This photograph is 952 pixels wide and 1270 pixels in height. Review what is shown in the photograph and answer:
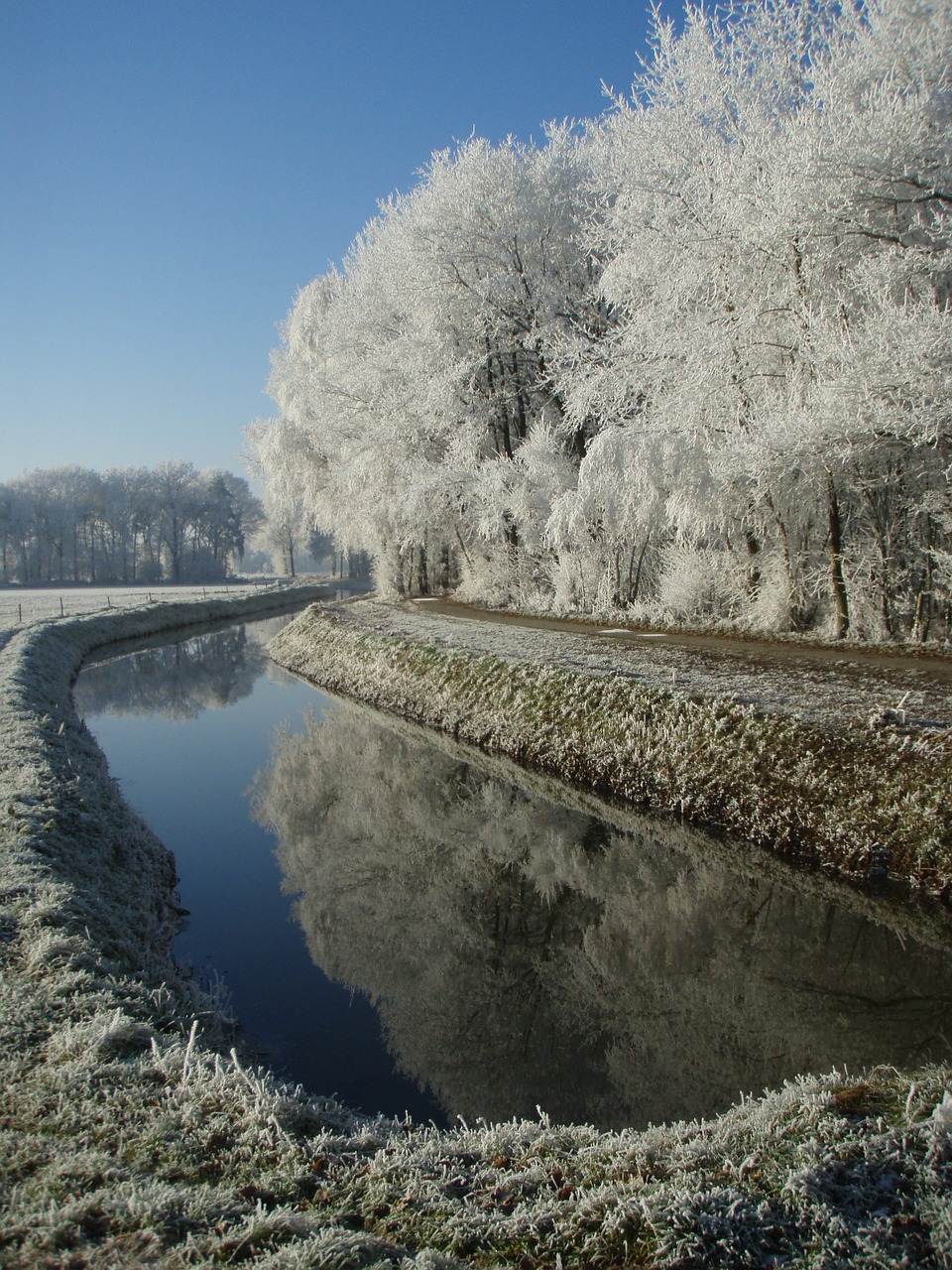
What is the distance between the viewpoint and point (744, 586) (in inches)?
653

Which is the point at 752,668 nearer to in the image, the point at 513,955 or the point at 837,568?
the point at 837,568

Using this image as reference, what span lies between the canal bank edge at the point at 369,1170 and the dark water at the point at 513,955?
2.51ft

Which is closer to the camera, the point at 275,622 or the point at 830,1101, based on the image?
the point at 830,1101

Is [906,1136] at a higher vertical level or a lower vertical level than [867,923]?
higher

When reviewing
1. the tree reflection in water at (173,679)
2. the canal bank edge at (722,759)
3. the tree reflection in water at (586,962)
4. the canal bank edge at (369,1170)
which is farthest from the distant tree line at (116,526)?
the canal bank edge at (369,1170)

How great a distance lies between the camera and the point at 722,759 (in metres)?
8.74

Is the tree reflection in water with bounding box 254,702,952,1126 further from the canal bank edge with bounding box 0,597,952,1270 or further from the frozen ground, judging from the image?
the frozen ground

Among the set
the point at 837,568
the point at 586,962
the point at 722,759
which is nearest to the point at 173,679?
the point at 722,759

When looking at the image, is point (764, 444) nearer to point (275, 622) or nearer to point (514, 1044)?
point (514, 1044)

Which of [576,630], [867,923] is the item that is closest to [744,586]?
[576,630]

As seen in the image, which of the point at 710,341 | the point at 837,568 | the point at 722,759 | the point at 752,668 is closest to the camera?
the point at 722,759

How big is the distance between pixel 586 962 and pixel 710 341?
12.3 metres

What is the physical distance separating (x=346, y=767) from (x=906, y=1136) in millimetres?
9174

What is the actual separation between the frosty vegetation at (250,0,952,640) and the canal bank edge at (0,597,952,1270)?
982 cm
